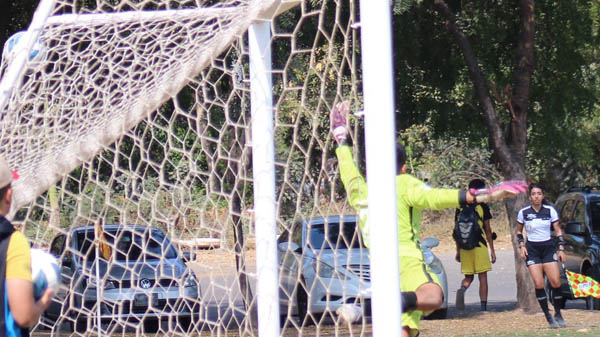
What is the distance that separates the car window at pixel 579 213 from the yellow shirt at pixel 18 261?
11568mm

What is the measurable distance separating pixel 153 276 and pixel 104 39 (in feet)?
5.99

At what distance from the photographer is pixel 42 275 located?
12.4 ft

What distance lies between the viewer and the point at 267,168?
5.64m

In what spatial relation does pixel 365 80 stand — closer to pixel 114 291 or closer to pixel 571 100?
pixel 114 291

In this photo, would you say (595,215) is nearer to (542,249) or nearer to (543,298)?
(542,249)

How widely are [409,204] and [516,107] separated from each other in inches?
291

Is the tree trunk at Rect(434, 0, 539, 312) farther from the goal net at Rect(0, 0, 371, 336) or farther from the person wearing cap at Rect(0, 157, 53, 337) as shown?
the person wearing cap at Rect(0, 157, 53, 337)

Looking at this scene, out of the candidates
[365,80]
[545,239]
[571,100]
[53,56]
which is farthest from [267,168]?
[571,100]

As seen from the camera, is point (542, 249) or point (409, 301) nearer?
point (409, 301)

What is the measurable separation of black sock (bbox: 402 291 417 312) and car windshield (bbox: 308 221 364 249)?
0.45 metres

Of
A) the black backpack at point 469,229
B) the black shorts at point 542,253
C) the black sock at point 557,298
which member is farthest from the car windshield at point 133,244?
the black backpack at point 469,229

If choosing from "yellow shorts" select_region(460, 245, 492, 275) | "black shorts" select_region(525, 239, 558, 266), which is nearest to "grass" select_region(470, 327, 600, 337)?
"black shorts" select_region(525, 239, 558, 266)

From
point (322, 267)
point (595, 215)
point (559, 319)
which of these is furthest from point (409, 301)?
point (595, 215)

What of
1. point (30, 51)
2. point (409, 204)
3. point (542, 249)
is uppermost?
point (30, 51)
